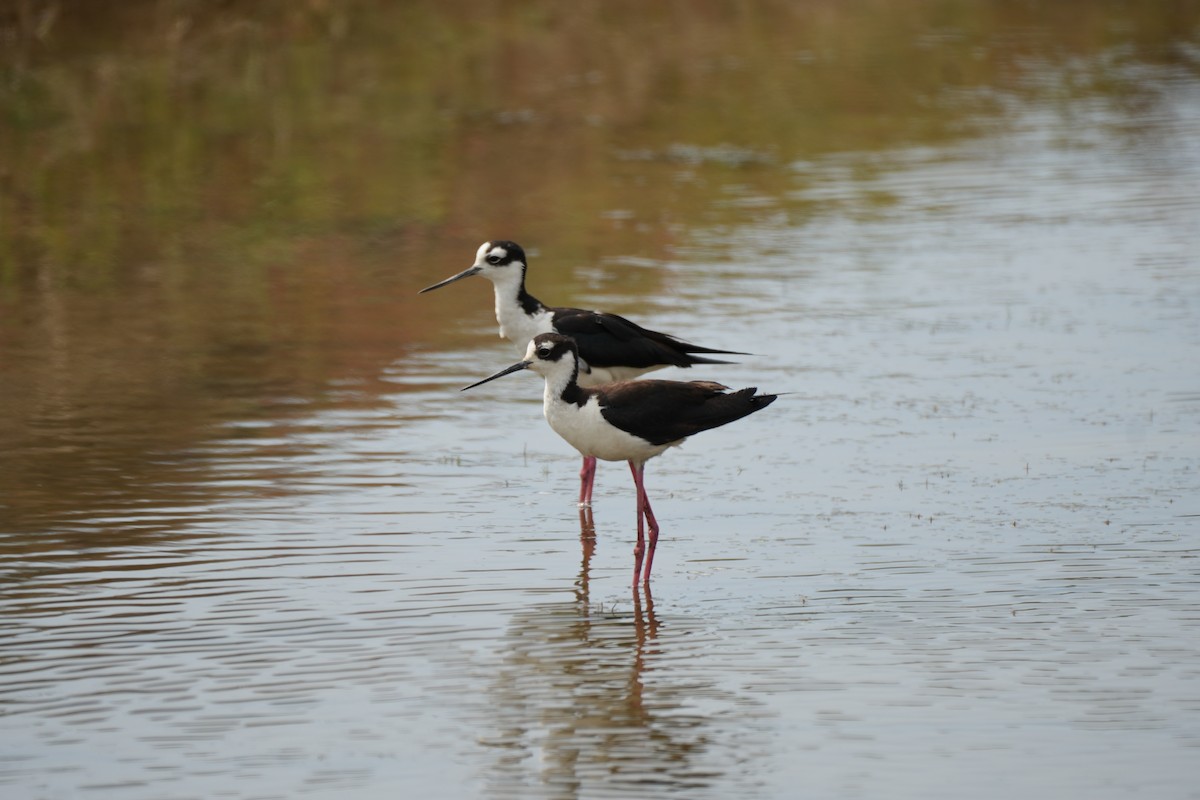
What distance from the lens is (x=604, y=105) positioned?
22016 millimetres

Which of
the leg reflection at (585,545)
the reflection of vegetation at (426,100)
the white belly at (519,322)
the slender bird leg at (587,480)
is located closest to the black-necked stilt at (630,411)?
the leg reflection at (585,545)

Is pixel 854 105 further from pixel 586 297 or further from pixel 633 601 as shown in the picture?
pixel 633 601

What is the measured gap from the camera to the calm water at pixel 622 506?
21.5 feet

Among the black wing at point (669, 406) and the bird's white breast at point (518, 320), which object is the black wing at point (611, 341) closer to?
the bird's white breast at point (518, 320)

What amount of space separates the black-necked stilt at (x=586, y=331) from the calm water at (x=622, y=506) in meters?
0.59

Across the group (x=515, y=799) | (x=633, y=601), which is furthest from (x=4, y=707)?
(x=633, y=601)

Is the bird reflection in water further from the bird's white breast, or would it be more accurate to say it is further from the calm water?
the bird's white breast

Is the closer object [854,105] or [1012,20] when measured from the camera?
[854,105]

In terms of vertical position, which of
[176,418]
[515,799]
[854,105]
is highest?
[854,105]

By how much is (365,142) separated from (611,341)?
1051 centimetres

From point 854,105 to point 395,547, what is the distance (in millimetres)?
14208

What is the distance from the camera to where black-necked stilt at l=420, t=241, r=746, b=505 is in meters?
9.98

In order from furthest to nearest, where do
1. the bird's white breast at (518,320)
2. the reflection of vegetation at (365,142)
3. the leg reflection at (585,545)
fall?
the reflection of vegetation at (365,142)
the bird's white breast at (518,320)
the leg reflection at (585,545)

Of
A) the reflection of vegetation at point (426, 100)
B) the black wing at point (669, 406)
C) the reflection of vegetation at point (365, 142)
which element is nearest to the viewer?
the black wing at point (669, 406)
